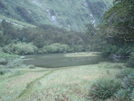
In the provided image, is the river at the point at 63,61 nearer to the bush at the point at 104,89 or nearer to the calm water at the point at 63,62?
the calm water at the point at 63,62

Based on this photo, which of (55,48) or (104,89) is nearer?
(104,89)

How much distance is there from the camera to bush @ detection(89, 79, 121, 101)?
22.1 feet

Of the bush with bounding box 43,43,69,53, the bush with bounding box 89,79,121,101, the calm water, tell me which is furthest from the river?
the bush with bounding box 43,43,69,53

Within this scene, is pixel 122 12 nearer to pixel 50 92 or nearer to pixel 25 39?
pixel 50 92

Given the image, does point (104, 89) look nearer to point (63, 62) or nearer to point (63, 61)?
point (63, 62)

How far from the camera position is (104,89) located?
274 inches

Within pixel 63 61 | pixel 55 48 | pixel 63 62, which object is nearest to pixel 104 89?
pixel 63 62

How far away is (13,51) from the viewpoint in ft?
259

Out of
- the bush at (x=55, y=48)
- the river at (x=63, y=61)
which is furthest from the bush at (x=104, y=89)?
the bush at (x=55, y=48)

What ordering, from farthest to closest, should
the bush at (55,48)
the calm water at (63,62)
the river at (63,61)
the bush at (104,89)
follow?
1. the bush at (55,48)
2. the river at (63,61)
3. the calm water at (63,62)
4. the bush at (104,89)

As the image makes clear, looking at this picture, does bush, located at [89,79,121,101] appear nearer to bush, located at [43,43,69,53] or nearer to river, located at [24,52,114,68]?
river, located at [24,52,114,68]

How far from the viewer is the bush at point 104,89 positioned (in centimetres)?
673

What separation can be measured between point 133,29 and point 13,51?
74504 millimetres

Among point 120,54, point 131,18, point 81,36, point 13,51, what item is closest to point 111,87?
point 131,18
